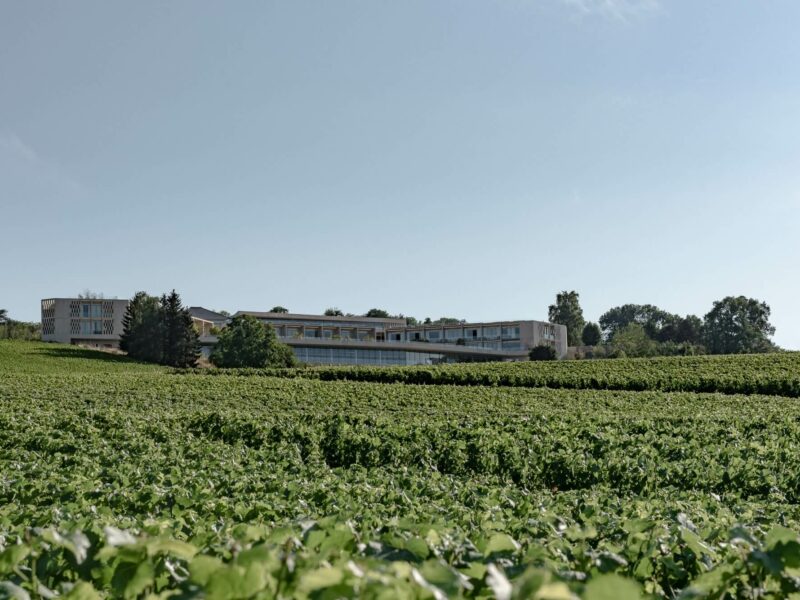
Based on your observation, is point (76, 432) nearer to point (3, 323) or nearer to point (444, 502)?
point (444, 502)

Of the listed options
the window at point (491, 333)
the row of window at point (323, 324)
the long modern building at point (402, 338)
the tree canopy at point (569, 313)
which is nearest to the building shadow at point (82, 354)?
the long modern building at point (402, 338)

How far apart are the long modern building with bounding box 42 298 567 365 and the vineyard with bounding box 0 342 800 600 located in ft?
143

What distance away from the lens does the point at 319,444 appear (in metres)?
14.8

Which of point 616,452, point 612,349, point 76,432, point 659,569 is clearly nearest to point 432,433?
point 616,452

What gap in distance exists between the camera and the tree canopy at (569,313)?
104 metres

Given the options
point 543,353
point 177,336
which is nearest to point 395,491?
point 177,336

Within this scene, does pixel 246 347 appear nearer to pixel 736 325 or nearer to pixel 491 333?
pixel 491 333

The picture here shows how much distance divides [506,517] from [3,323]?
3129 inches

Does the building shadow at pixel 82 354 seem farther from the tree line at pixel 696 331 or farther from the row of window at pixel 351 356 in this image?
the tree line at pixel 696 331

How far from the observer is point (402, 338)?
294 feet

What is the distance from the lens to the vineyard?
196cm

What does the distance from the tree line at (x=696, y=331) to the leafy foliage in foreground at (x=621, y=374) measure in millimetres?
37303

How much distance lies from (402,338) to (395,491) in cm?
8290

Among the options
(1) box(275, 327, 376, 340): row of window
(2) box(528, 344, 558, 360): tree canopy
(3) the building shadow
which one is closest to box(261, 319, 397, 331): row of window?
(1) box(275, 327, 376, 340): row of window
